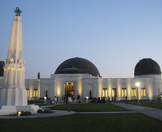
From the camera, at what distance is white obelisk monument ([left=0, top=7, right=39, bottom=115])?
14.7 metres

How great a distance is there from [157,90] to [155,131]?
47.5m

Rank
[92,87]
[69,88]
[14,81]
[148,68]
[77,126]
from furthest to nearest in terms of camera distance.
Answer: [148,68] → [69,88] → [92,87] → [14,81] → [77,126]

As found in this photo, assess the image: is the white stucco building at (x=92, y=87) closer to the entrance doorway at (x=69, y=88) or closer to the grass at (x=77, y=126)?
the entrance doorway at (x=69, y=88)

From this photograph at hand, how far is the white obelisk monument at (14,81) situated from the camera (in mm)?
14742

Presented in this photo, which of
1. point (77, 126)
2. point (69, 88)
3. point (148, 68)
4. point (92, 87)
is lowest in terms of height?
point (77, 126)

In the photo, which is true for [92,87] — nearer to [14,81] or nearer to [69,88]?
[69,88]

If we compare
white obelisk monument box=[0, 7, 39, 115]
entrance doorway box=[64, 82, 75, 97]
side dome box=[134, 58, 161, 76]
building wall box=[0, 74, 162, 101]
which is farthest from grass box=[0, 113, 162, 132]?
side dome box=[134, 58, 161, 76]

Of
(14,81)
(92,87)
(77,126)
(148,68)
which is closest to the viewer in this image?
(77,126)

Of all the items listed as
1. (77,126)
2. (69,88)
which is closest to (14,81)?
(77,126)

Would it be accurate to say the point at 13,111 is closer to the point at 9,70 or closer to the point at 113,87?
the point at 9,70

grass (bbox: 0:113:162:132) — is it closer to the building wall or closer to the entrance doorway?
the building wall

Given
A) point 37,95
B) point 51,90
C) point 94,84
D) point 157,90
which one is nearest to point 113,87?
point 94,84

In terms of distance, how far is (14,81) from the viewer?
1536cm

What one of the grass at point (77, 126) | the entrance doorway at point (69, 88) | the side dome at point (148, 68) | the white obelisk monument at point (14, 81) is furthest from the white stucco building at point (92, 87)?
the grass at point (77, 126)
